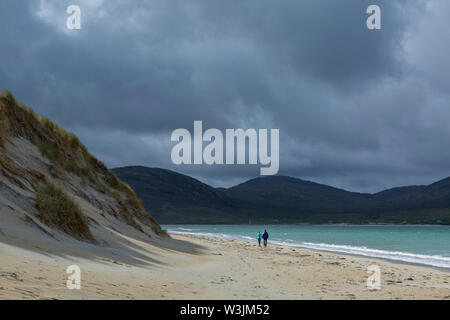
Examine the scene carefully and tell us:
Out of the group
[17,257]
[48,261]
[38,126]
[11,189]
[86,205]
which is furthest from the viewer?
[38,126]

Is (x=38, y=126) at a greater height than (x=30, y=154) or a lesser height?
greater

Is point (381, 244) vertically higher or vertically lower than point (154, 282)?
lower

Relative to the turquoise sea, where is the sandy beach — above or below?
above

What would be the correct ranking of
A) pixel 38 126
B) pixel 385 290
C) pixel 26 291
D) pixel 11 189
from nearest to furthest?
pixel 26 291, pixel 385 290, pixel 11 189, pixel 38 126

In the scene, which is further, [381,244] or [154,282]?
[381,244]

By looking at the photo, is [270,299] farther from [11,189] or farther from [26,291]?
[11,189]

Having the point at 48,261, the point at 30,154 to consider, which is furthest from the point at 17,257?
the point at 30,154

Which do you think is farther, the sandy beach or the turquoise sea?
the turquoise sea

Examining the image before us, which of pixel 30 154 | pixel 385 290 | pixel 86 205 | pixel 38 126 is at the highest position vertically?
pixel 38 126

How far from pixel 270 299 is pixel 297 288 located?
3.18 metres

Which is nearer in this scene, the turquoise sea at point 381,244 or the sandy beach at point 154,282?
the sandy beach at point 154,282

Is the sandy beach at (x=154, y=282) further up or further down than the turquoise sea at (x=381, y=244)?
further up

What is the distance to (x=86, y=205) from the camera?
23062 mm
